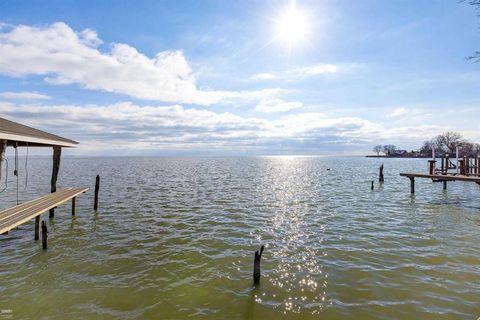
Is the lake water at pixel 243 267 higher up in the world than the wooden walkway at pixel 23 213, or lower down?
lower down

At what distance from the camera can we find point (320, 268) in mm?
10539

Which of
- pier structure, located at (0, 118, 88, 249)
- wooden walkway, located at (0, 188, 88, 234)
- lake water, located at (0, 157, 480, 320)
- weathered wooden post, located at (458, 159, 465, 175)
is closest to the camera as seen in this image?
lake water, located at (0, 157, 480, 320)

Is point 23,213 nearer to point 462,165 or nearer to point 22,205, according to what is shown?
point 22,205

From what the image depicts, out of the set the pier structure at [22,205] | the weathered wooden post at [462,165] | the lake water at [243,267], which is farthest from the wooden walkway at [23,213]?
the weathered wooden post at [462,165]

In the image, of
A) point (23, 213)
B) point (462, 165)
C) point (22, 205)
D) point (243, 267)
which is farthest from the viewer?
point (462, 165)

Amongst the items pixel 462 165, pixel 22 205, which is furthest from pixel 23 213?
pixel 462 165

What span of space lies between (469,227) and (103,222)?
2072 cm

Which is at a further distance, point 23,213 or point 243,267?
point 23,213

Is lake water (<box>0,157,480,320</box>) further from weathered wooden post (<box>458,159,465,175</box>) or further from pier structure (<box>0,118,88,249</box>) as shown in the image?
weathered wooden post (<box>458,159,465,175</box>)

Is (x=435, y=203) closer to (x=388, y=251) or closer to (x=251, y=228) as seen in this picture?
(x=388, y=251)

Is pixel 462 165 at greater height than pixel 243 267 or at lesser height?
greater

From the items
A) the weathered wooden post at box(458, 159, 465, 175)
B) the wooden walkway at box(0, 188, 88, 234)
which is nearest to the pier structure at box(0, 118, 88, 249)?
the wooden walkway at box(0, 188, 88, 234)

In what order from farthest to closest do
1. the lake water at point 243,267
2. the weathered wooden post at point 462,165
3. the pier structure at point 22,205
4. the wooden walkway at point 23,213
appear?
the weathered wooden post at point 462,165 → the wooden walkway at point 23,213 → the pier structure at point 22,205 → the lake water at point 243,267

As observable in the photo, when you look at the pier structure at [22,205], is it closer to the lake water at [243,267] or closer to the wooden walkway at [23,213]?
the wooden walkway at [23,213]
